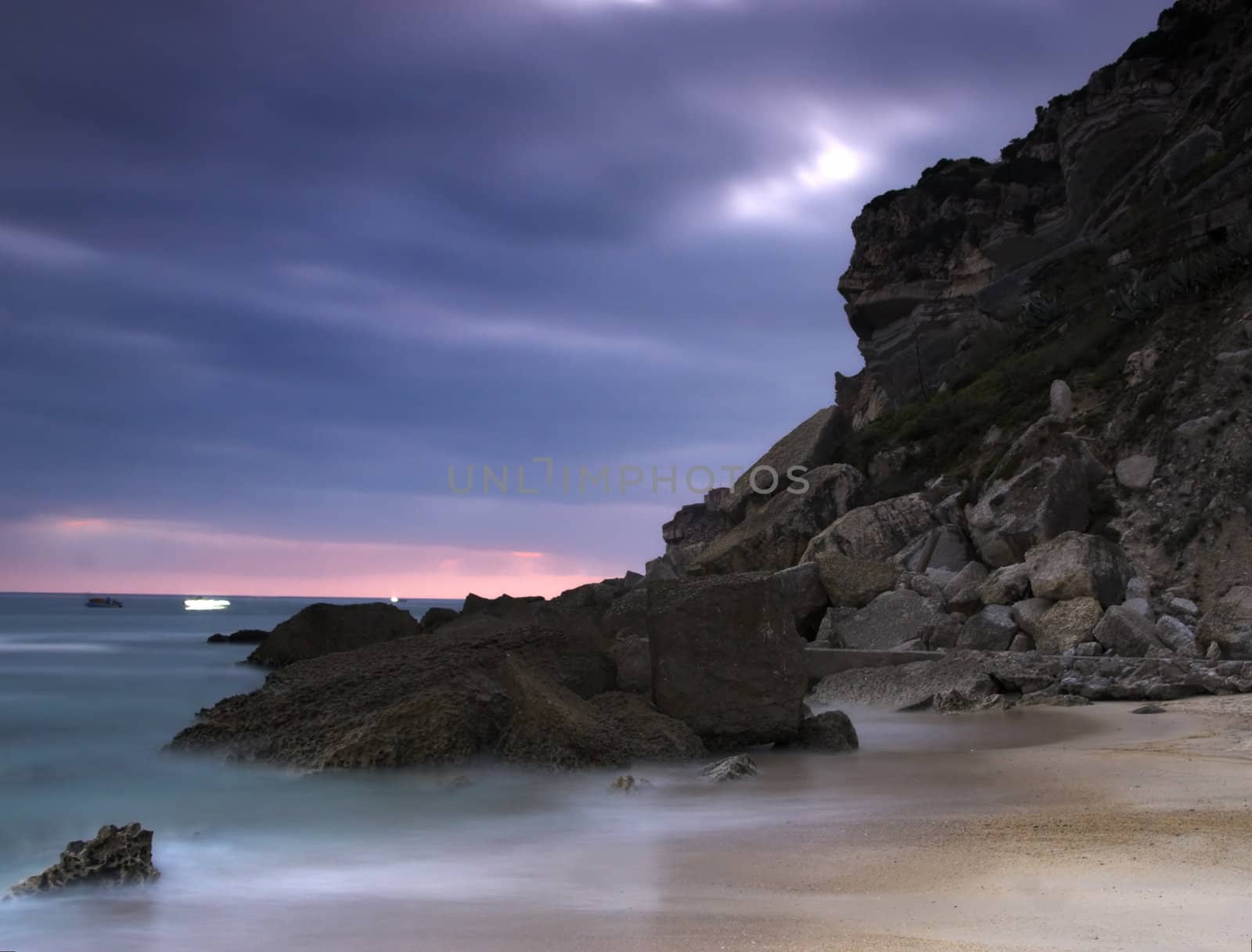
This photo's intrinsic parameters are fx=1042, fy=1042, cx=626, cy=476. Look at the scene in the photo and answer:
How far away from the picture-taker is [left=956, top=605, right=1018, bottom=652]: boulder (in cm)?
1183

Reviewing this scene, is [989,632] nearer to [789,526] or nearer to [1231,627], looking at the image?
[1231,627]

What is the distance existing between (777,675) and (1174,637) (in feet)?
18.0

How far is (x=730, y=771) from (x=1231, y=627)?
656 centimetres

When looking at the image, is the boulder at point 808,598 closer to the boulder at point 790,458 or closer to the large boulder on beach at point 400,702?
the large boulder on beach at point 400,702

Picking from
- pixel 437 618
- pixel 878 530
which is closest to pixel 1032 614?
pixel 878 530

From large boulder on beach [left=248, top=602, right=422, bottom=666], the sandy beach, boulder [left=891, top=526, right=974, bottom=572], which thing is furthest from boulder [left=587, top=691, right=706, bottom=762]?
boulder [left=891, top=526, right=974, bottom=572]

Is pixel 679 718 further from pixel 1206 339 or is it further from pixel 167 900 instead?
pixel 1206 339

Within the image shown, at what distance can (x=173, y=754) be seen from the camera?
8.41 meters

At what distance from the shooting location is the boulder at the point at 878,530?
54.5ft

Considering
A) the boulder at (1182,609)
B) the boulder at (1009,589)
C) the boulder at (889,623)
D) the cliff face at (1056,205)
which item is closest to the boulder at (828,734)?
the boulder at (889,623)

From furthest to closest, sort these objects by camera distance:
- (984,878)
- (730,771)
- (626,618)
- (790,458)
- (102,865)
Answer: (790,458), (626,618), (730,771), (102,865), (984,878)

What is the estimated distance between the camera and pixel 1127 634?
1107cm

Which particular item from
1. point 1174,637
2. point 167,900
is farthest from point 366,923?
point 1174,637

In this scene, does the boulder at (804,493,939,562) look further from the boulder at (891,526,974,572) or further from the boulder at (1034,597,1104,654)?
the boulder at (1034,597,1104,654)
